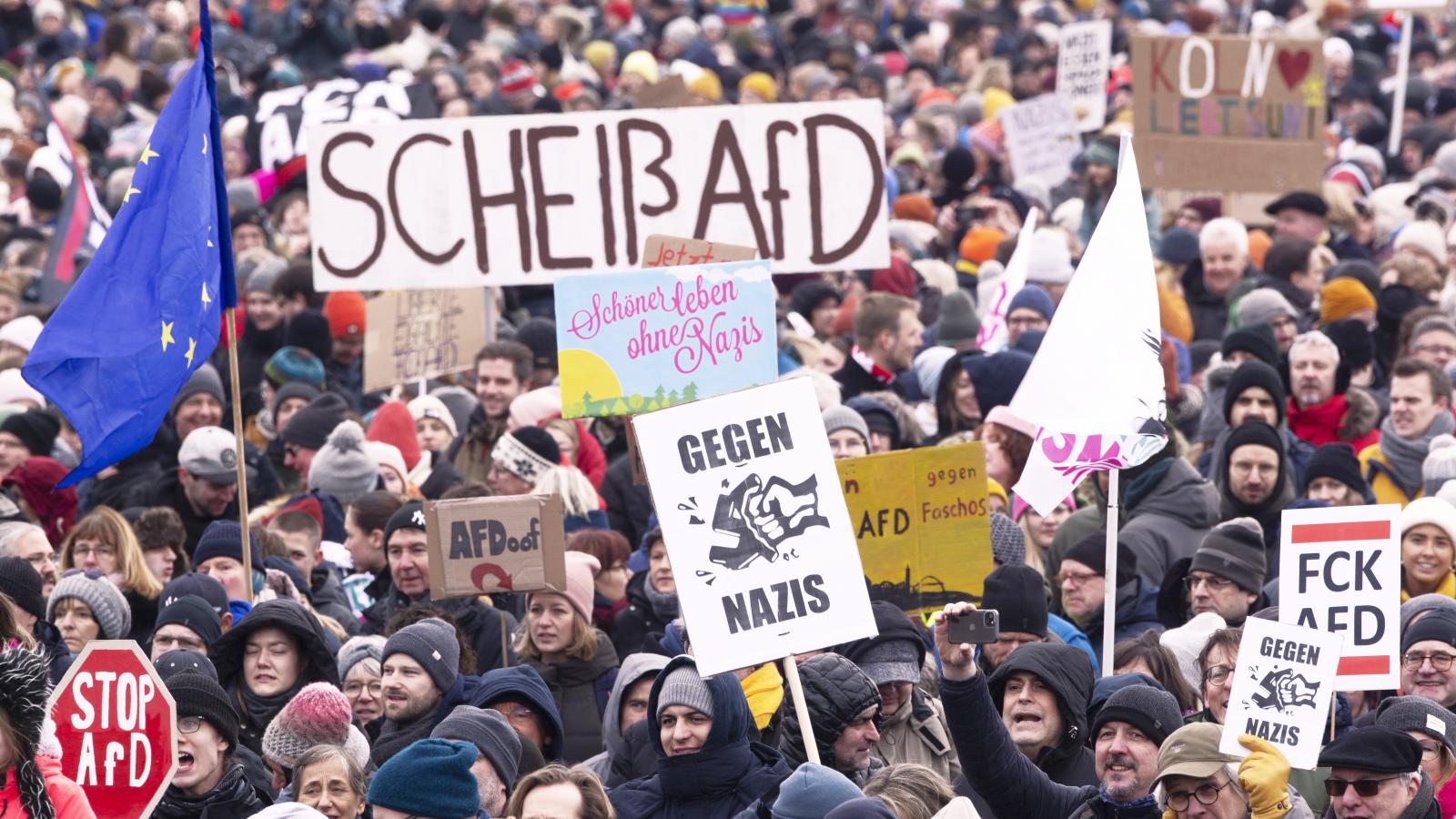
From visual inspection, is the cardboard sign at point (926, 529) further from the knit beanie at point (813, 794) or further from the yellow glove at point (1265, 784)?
the knit beanie at point (813, 794)

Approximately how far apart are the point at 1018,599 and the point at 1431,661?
122 cm

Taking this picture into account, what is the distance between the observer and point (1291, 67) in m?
15.0

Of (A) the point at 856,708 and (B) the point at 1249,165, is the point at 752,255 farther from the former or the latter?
(B) the point at 1249,165

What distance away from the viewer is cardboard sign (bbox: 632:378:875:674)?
6.52 meters

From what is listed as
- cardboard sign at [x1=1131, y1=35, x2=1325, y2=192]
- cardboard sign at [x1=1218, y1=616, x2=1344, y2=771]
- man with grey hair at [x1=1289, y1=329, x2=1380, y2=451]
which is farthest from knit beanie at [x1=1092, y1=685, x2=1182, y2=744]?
cardboard sign at [x1=1131, y1=35, x2=1325, y2=192]

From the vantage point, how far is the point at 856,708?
22.1 feet

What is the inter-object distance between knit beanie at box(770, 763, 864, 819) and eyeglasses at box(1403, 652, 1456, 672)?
94.3 inches

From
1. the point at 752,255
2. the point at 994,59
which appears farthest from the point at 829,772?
the point at 994,59

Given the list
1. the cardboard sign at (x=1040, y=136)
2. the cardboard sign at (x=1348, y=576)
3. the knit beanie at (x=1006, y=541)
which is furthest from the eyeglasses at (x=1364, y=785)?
the cardboard sign at (x=1040, y=136)

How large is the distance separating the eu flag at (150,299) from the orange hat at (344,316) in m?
4.54

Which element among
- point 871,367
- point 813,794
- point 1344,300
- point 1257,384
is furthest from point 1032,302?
point 813,794

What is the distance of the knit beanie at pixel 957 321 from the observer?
13.2 metres

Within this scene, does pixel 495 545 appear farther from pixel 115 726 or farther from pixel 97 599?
pixel 115 726

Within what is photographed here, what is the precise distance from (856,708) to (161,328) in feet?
9.25
